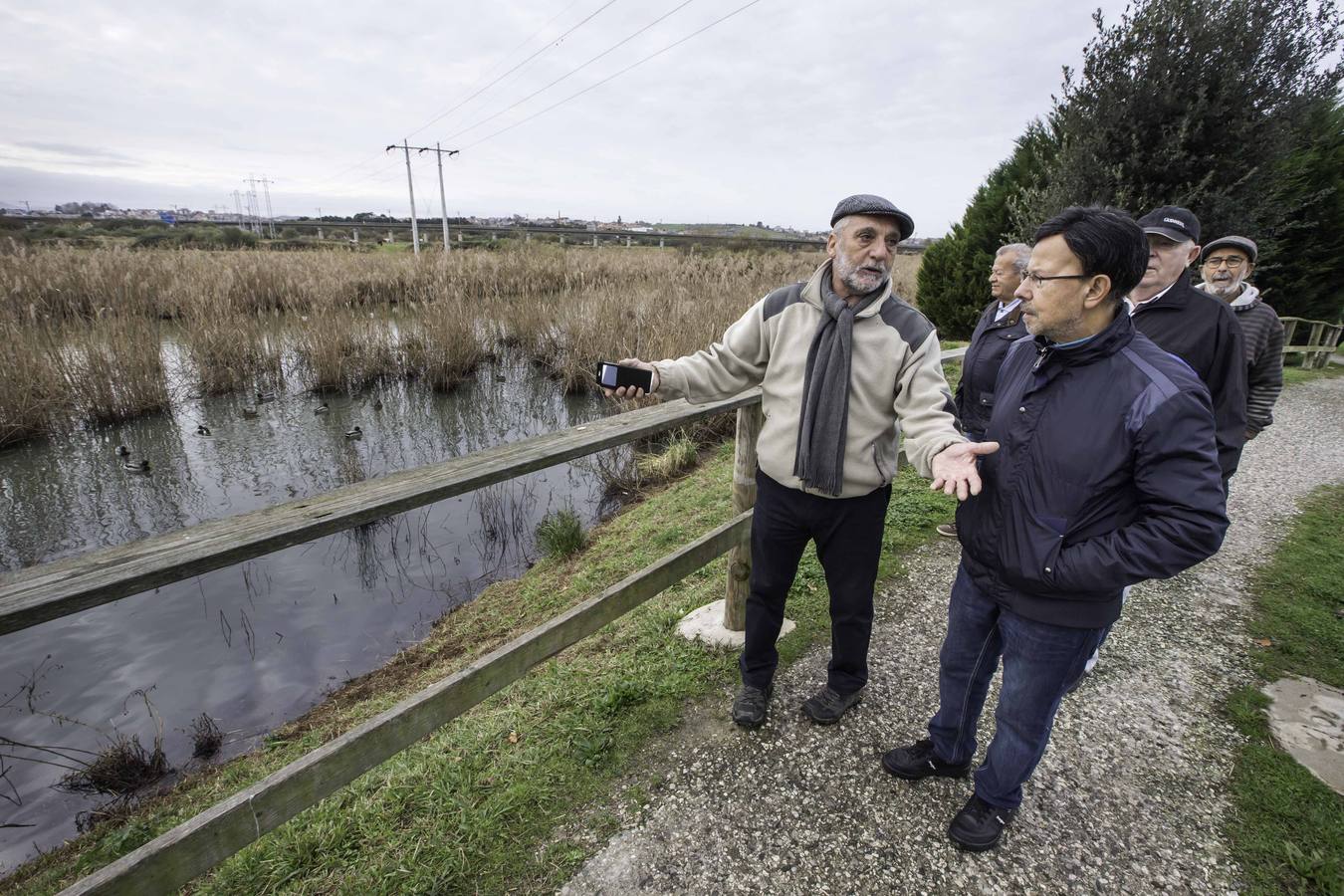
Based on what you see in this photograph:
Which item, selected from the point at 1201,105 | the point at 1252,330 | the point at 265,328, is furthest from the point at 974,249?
the point at 265,328

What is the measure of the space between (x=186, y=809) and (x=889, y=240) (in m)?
3.73

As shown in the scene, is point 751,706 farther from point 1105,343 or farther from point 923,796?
point 1105,343

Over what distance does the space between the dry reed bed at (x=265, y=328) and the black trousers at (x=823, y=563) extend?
5.96 metres

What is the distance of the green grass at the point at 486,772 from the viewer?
1.97 m

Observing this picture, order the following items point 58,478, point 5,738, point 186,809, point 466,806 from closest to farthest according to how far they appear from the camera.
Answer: point 466,806, point 186,809, point 5,738, point 58,478

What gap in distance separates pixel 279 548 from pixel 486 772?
135 centimetres

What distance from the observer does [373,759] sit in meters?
1.72

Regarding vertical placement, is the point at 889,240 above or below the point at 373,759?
above

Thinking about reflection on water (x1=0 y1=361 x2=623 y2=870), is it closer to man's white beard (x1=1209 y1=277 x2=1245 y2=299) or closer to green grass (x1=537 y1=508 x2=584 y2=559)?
green grass (x1=537 y1=508 x2=584 y2=559)

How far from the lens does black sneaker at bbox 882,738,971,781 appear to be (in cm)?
225

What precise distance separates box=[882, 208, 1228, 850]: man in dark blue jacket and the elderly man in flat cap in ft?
0.65

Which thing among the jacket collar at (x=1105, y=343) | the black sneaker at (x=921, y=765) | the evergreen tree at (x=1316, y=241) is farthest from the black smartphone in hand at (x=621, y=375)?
the evergreen tree at (x=1316, y=241)

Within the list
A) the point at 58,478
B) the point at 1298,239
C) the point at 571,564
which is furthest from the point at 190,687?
the point at 1298,239

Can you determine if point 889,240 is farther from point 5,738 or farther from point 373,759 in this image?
point 5,738
